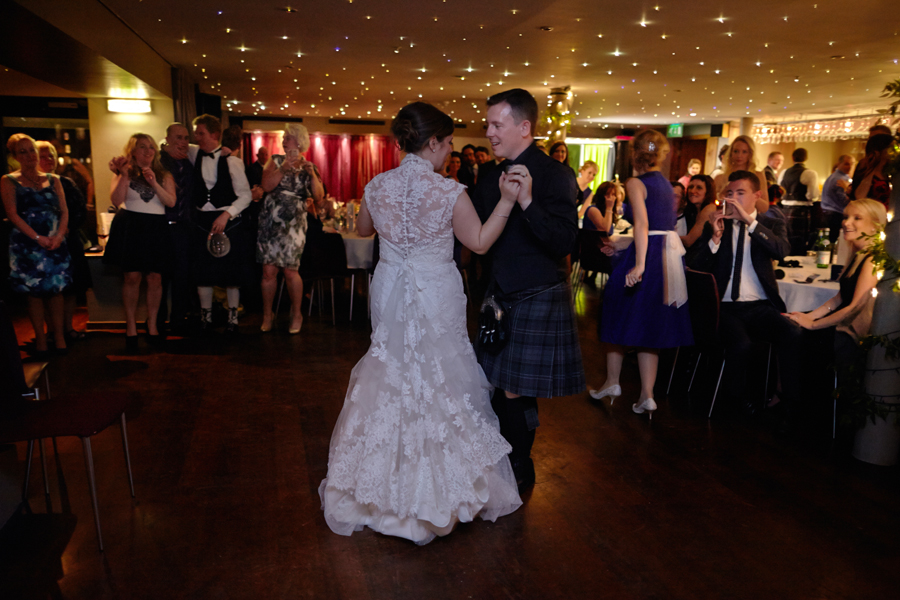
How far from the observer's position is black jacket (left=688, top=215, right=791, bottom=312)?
381 cm

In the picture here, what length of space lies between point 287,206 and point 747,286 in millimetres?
3734

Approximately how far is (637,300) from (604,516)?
1.50 metres

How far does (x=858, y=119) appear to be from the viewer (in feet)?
50.1

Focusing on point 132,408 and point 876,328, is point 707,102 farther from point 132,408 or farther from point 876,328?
point 132,408

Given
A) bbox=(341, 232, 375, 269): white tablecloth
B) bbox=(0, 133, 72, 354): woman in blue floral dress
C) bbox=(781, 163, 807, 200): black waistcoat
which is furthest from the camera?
bbox=(781, 163, 807, 200): black waistcoat

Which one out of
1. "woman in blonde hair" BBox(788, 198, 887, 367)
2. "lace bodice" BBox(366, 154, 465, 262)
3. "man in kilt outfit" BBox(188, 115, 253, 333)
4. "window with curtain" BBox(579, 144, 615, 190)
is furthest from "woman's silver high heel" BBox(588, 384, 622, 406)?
"window with curtain" BBox(579, 144, 615, 190)

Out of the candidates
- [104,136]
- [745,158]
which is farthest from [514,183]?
[104,136]

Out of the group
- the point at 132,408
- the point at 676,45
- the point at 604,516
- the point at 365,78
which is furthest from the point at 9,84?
the point at 604,516

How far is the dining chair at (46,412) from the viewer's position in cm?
220

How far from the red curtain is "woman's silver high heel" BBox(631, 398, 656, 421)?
17450 millimetres

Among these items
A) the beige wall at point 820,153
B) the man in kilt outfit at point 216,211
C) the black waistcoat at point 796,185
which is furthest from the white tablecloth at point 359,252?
the beige wall at point 820,153

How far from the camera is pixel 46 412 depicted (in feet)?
A: 7.80

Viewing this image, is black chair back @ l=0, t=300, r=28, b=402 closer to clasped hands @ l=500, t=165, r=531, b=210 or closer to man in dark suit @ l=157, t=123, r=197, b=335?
clasped hands @ l=500, t=165, r=531, b=210

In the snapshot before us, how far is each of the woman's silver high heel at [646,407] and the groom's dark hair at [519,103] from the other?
214 centimetres
